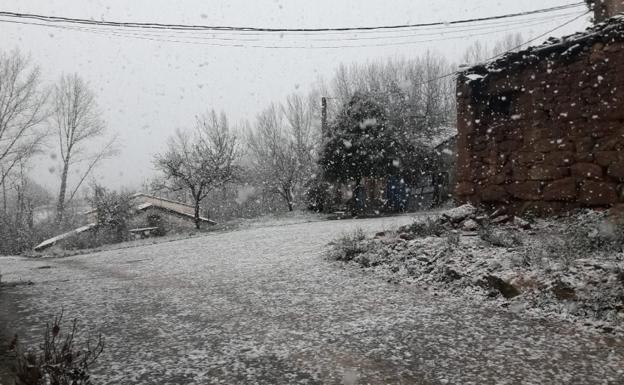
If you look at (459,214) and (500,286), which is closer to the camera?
(500,286)

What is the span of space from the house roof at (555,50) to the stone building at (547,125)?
0.6 inches

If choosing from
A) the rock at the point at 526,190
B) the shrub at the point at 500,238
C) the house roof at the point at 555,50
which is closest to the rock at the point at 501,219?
the rock at the point at 526,190

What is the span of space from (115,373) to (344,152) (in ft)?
51.6

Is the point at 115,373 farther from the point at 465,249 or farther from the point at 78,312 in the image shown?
the point at 465,249


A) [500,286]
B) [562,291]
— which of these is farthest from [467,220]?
[562,291]

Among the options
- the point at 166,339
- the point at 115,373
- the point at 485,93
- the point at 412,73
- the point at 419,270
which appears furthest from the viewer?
the point at 412,73

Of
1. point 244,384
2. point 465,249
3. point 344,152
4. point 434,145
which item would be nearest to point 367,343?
point 244,384

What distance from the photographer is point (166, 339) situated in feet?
12.5

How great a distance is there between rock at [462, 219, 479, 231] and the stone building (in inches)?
43.2

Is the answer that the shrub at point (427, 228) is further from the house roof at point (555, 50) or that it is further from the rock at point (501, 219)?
the house roof at point (555, 50)

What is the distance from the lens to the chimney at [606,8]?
1125 cm

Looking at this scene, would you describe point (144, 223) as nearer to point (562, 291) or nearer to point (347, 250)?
point (347, 250)

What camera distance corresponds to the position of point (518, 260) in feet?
15.7

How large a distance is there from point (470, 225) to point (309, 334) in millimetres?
4339
